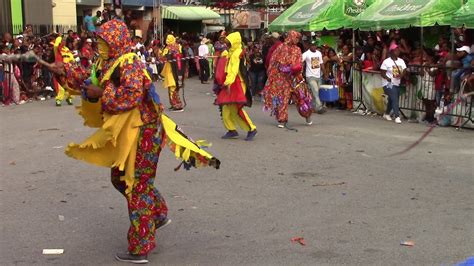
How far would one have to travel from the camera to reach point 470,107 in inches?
502

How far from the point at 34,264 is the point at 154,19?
27.1 meters

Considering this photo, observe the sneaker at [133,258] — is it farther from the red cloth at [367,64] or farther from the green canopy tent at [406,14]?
the red cloth at [367,64]

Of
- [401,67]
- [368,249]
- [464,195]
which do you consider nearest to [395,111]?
[401,67]

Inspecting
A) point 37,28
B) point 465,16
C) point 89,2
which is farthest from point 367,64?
point 89,2

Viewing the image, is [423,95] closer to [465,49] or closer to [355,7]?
[465,49]

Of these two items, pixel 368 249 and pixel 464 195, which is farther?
pixel 464 195

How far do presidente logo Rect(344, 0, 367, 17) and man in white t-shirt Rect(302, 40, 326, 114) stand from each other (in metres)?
2.61

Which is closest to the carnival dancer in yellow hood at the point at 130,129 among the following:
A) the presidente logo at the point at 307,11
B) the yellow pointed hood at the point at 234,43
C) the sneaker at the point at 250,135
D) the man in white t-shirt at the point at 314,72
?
the yellow pointed hood at the point at 234,43

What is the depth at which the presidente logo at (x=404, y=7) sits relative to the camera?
1419cm

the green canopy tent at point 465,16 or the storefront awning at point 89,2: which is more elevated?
the storefront awning at point 89,2

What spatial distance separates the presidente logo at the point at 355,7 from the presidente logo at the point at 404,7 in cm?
206

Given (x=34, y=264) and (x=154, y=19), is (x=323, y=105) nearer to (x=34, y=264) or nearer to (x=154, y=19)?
(x=34, y=264)

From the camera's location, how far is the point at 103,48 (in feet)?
17.1

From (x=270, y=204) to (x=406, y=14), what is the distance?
847 centimetres
